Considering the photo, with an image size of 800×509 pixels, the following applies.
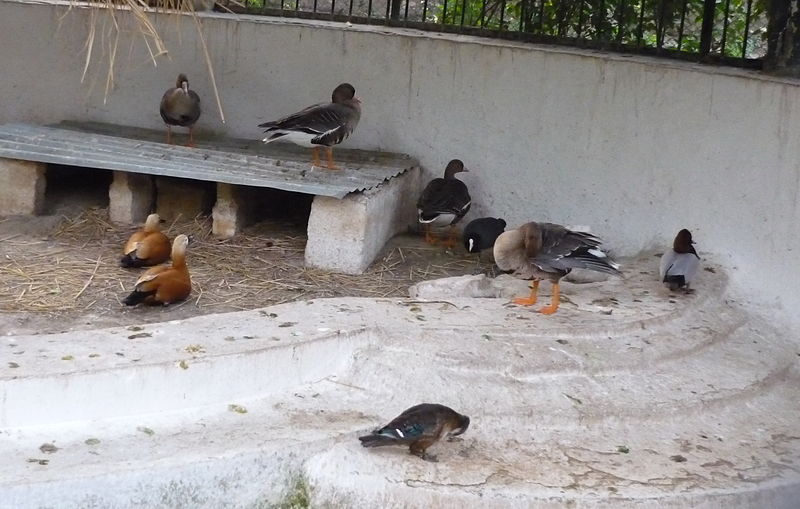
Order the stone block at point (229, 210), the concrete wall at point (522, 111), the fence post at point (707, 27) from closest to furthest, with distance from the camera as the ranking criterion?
the concrete wall at point (522, 111) < the stone block at point (229, 210) < the fence post at point (707, 27)

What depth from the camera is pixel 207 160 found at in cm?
716

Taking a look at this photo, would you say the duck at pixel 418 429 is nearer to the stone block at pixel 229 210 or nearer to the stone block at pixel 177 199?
the stone block at pixel 229 210

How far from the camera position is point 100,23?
8172mm

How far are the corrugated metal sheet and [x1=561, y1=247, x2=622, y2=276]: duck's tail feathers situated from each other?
51.3 inches

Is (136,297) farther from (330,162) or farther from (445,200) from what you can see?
(445,200)

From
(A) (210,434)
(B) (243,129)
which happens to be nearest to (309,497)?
(A) (210,434)

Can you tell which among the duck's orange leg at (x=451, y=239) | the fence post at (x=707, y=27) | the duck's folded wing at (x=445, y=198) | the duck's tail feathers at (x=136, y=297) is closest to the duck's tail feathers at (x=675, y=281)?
the duck's folded wing at (x=445, y=198)

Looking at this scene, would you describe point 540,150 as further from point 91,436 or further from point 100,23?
point 91,436

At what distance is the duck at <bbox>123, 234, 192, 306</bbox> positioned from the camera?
5.77m

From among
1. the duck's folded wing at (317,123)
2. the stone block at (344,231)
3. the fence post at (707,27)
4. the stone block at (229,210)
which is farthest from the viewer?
the fence post at (707,27)

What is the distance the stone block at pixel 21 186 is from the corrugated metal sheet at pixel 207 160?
138 mm

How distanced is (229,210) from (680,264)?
107 inches

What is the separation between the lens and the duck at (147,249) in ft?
21.2

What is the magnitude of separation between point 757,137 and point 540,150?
55.1 inches
